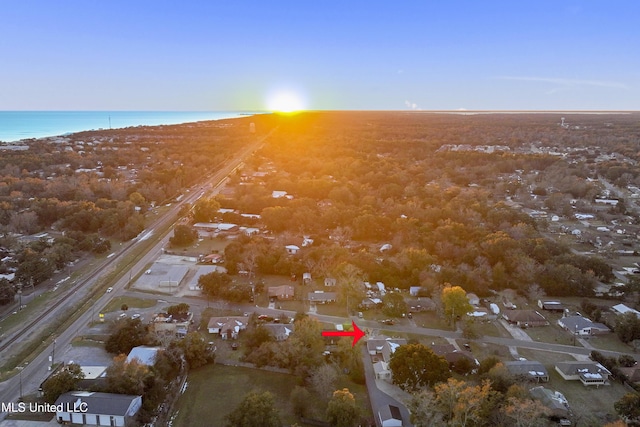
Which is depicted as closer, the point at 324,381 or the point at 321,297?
the point at 324,381

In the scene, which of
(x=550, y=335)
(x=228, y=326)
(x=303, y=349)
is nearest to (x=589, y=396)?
(x=550, y=335)

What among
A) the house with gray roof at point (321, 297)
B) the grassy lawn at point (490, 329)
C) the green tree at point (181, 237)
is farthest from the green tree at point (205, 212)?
the grassy lawn at point (490, 329)

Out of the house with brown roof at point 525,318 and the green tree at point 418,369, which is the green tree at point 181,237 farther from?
the house with brown roof at point 525,318

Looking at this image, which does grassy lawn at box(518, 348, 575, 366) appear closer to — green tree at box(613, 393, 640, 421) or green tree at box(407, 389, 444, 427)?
green tree at box(613, 393, 640, 421)

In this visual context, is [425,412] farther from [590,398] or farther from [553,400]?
[590,398]

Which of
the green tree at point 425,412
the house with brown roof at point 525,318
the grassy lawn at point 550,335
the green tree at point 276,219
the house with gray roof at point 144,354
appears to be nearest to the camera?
the green tree at point 425,412

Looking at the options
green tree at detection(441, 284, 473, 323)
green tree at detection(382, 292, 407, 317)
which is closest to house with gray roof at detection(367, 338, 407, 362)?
green tree at detection(382, 292, 407, 317)
